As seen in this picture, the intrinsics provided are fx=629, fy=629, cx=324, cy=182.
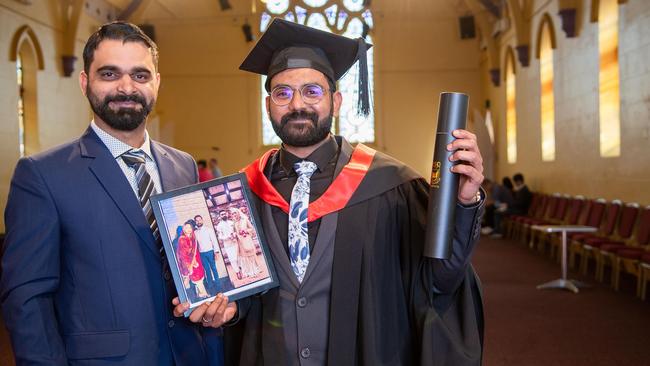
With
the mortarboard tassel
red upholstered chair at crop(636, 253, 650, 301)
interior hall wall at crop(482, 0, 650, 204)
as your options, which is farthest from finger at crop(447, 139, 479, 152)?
interior hall wall at crop(482, 0, 650, 204)

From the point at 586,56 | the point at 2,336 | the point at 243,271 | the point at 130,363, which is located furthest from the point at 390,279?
the point at 586,56

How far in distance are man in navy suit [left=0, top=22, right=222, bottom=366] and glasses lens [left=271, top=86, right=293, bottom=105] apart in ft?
1.31

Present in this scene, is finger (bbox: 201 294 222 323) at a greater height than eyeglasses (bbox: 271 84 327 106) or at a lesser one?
lesser

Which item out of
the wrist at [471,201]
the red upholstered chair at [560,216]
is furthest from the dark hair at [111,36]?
the red upholstered chair at [560,216]

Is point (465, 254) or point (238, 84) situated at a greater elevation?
point (238, 84)

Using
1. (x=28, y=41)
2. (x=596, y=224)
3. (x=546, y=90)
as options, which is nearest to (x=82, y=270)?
(x=596, y=224)

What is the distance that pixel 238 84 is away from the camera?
55.7 ft

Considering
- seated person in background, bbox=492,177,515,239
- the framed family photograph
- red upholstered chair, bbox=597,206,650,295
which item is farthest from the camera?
seated person in background, bbox=492,177,515,239

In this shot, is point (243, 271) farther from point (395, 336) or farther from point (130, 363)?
point (395, 336)

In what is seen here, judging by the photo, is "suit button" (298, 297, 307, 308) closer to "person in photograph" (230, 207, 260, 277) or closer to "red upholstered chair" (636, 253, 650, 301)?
"person in photograph" (230, 207, 260, 277)

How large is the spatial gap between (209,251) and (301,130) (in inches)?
20.5

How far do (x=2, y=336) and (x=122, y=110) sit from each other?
4610 millimetres

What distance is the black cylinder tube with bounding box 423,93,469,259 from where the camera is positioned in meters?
1.76

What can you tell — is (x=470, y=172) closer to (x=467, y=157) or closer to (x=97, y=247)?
(x=467, y=157)
